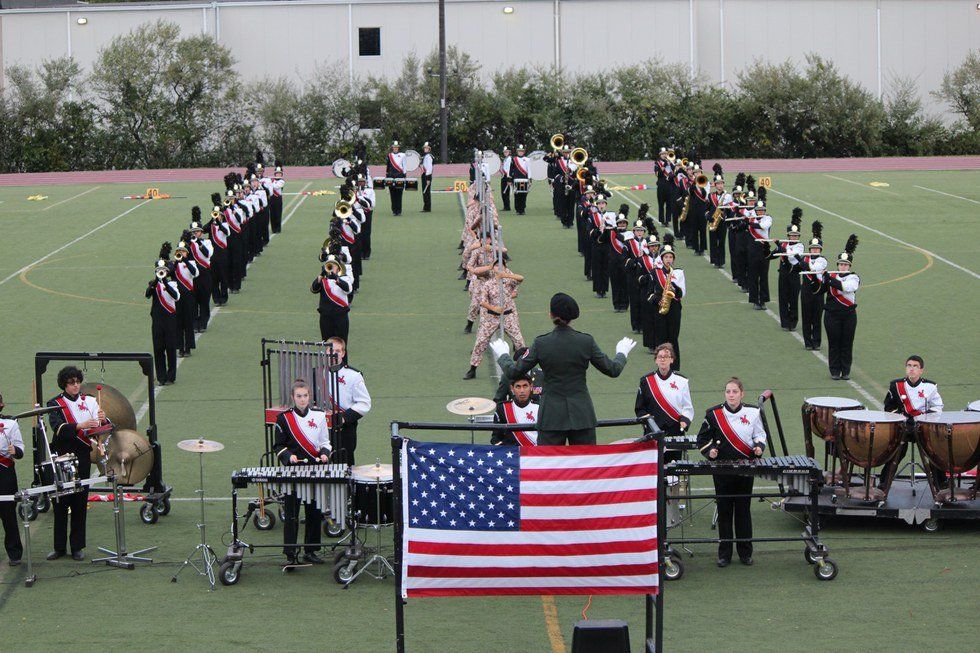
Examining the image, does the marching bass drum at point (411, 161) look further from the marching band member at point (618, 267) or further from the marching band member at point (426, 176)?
the marching band member at point (618, 267)

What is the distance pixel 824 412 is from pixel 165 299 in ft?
29.5

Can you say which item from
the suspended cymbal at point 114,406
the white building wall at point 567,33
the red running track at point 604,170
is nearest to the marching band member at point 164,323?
the suspended cymbal at point 114,406

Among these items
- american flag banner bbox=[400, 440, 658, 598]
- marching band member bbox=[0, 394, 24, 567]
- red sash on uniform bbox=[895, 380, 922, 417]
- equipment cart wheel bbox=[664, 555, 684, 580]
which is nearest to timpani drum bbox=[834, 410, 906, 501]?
red sash on uniform bbox=[895, 380, 922, 417]

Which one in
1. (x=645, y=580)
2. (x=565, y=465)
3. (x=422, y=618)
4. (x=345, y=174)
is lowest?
(x=422, y=618)

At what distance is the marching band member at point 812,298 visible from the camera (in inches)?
730

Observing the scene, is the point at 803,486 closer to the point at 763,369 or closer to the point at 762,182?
the point at 763,369

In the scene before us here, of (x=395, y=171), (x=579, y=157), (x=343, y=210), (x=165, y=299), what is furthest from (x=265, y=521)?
(x=395, y=171)

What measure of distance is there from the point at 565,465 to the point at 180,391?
10430 mm

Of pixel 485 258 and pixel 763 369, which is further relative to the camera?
pixel 485 258

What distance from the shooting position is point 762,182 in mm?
34812

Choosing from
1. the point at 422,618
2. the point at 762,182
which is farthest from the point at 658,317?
the point at 762,182

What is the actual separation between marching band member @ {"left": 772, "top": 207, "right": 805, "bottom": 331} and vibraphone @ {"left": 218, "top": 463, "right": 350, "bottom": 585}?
35.1 feet

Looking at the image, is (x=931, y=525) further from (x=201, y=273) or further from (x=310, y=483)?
(x=201, y=273)

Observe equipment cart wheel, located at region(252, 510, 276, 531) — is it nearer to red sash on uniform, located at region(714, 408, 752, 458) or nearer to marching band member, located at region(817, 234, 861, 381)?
red sash on uniform, located at region(714, 408, 752, 458)
